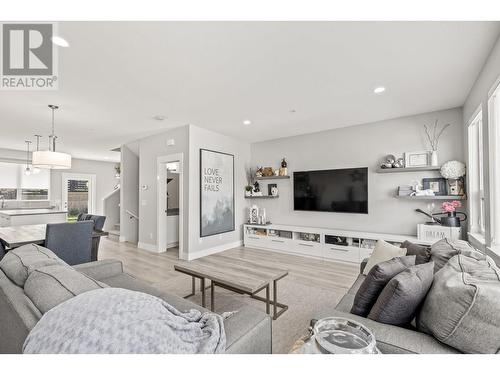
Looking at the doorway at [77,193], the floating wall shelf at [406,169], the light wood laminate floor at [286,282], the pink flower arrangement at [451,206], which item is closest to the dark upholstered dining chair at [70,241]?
the light wood laminate floor at [286,282]

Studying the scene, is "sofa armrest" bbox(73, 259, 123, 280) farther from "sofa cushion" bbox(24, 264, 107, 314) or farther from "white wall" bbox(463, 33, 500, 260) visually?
"white wall" bbox(463, 33, 500, 260)

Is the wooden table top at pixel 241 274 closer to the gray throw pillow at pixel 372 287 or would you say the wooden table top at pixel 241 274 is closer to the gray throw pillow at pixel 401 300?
the gray throw pillow at pixel 372 287

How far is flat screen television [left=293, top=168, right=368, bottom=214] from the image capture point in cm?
423

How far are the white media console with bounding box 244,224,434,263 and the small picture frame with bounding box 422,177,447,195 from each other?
31.7 inches

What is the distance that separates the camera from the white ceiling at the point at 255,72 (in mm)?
1807

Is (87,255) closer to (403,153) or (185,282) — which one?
(185,282)

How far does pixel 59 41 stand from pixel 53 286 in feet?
6.43

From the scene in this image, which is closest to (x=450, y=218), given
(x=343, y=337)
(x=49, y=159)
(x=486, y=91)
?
(x=486, y=91)

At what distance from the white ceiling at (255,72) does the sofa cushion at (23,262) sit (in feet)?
5.50

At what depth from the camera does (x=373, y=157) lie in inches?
165

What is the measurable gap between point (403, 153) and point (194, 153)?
3.67m

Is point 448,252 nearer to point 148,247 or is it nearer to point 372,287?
point 372,287
